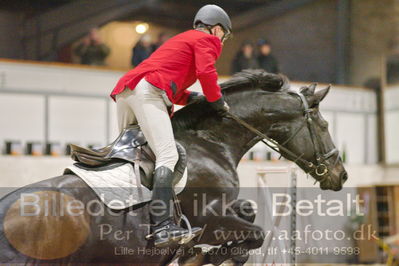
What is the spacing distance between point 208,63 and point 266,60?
22.5 ft

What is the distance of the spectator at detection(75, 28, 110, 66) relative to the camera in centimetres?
886

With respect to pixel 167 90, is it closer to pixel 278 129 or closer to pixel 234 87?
pixel 234 87

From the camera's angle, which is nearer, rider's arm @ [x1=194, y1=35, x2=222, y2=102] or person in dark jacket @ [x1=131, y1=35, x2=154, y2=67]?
rider's arm @ [x1=194, y1=35, x2=222, y2=102]

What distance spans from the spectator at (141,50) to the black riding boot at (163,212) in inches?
227

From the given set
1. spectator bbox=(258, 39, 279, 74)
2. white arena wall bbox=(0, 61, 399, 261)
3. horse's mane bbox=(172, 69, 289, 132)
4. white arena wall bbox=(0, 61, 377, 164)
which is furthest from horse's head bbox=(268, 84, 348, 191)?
spectator bbox=(258, 39, 279, 74)

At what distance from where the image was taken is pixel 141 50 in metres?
9.12

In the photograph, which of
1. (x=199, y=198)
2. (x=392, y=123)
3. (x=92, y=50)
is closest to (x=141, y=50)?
(x=92, y=50)

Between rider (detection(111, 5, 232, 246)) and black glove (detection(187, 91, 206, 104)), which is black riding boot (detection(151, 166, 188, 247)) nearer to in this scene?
rider (detection(111, 5, 232, 246))

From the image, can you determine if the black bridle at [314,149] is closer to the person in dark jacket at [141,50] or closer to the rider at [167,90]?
the rider at [167,90]

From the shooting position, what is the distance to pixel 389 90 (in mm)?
11297

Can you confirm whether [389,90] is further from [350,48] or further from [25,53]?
[25,53]

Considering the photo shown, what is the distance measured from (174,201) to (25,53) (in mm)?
5529

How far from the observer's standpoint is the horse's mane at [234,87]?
3.94 metres

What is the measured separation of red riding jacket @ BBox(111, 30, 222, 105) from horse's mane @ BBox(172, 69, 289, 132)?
0.67 feet
